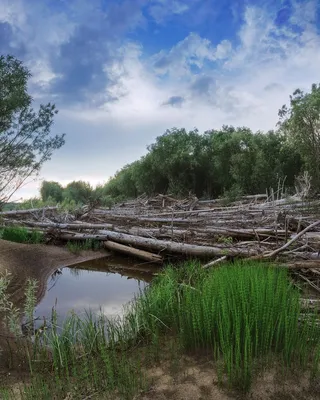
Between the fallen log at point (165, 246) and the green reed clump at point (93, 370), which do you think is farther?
the fallen log at point (165, 246)

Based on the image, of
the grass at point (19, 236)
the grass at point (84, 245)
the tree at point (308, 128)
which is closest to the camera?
the grass at point (84, 245)

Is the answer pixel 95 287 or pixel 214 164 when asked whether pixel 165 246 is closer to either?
pixel 95 287

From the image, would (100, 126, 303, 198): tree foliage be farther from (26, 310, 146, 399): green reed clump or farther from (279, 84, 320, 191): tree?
(26, 310, 146, 399): green reed clump

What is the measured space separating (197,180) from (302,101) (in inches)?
544

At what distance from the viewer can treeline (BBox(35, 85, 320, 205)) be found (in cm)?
2408

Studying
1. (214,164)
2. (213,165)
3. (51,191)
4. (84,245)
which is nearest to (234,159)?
(214,164)

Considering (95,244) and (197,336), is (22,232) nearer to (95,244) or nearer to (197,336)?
(95,244)

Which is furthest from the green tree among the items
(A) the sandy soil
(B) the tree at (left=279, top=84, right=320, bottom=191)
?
(A) the sandy soil

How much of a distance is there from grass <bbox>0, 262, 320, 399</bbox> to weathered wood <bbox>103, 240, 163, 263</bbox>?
6116 millimetres

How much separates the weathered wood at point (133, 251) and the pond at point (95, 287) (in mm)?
271

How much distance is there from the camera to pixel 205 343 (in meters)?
4.04

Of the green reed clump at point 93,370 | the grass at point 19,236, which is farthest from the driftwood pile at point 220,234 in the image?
the green reed clump at point 93,370

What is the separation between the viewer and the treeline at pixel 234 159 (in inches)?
948

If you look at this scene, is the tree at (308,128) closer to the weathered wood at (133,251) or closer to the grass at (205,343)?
the weathered wood at (133,251)
